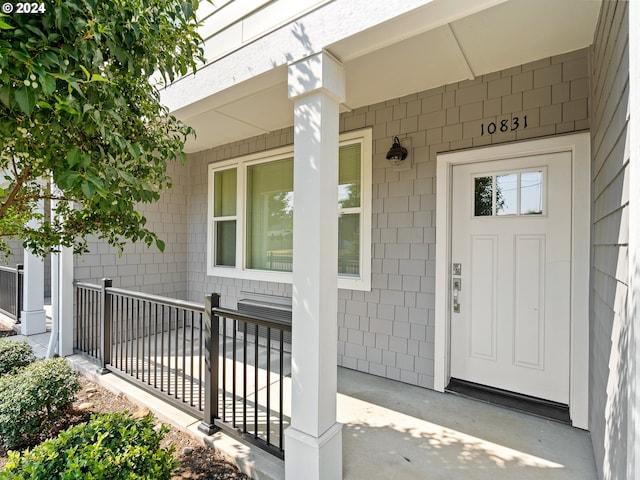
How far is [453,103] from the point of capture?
299cm

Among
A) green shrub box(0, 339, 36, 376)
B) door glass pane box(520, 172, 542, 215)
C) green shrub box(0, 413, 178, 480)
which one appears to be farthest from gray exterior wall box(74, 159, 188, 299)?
door glass pane box(520, 172, 542, 215)

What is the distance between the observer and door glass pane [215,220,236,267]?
488cm

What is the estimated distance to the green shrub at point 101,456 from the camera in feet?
4.80

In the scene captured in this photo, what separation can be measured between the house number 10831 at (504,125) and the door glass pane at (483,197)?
0.41 metres

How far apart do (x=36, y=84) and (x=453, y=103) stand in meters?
2.96

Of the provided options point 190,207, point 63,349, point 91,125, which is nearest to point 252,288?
point 190,207

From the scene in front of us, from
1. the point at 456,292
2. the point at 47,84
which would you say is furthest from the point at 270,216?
the point at 47,84

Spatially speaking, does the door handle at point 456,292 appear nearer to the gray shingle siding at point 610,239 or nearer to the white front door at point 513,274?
the white front door at point 513,274

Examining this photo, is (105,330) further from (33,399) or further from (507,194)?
(507,194)

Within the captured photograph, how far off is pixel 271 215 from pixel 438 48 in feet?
9.05

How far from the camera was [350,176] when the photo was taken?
12.1ft

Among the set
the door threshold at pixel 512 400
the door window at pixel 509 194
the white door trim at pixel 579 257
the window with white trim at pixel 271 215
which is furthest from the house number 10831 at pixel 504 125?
the door threshold at pixel 512 400

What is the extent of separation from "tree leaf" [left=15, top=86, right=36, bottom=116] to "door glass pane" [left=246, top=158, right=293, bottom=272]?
3275 mm

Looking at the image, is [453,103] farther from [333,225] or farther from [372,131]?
[333,225]
